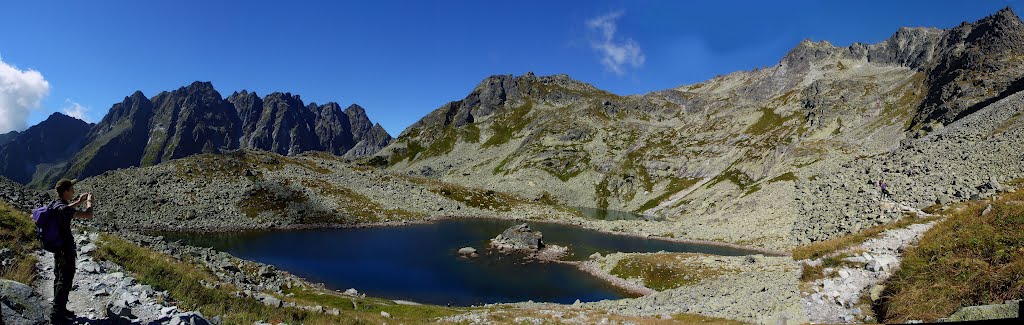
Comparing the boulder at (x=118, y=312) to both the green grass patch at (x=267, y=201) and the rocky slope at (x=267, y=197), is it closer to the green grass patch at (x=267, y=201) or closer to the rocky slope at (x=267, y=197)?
the rocky slope at (x=267, y=197)

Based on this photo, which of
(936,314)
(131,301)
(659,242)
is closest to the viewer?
(131,301)

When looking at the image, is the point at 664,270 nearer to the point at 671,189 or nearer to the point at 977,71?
the point at 671,189

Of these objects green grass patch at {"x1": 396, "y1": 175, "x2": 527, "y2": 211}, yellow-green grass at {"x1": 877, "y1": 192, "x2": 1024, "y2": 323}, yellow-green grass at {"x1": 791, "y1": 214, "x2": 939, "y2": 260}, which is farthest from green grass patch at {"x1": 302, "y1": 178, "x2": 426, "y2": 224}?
yellow-green grass at {"x1": 877, "y1": 192, "x2": 1024, "y2": 323}

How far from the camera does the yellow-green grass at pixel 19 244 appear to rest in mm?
14336

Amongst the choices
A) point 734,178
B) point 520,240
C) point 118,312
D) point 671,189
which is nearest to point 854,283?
point 118,312

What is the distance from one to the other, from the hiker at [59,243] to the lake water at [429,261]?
147ft

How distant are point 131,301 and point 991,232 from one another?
1209 inches

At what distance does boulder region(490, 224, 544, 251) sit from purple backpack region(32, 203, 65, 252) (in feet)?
264

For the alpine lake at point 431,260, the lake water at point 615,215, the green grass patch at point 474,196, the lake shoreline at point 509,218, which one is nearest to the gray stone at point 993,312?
the alpine lake at point 431,260

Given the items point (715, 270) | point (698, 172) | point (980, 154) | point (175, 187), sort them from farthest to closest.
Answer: point (698, 172), point (175, 187), point (980, 154), point (715, 270)

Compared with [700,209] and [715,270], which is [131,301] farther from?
[700,209]

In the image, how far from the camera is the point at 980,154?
72.1 m

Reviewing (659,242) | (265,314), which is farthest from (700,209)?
(265,314)

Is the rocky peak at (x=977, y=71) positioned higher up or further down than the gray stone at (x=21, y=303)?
higher up
